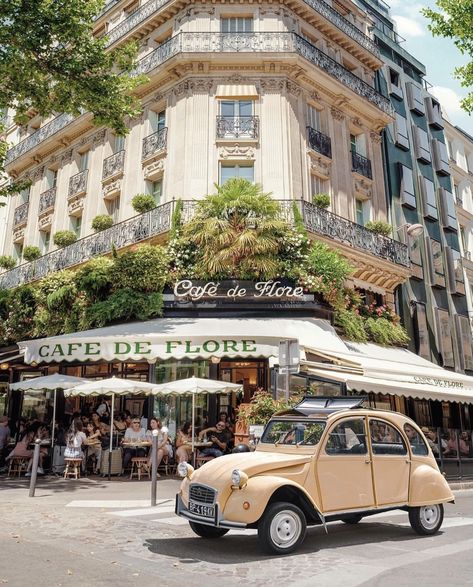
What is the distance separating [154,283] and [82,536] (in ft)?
31.6

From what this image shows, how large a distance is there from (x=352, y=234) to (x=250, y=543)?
41.5ft

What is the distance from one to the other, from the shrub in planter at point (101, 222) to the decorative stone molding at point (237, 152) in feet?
14.5

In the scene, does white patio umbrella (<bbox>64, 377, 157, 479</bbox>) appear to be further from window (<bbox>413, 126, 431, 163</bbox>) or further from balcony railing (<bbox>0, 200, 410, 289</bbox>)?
window (<bbox>413, 126, 431, 163</bbox>)

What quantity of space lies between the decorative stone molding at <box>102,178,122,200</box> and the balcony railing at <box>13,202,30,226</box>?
19.3ft

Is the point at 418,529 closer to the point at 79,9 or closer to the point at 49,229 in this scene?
the point at 79,9

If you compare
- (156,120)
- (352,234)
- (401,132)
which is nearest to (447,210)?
(401,132)

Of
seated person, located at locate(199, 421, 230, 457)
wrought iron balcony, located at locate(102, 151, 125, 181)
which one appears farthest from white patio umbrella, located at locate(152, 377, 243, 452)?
wrought iron balcony, located at locate(102, 151, 125, 181)

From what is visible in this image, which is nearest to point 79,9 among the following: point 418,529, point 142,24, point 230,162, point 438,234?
point 230,162

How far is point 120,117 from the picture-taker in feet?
46.0

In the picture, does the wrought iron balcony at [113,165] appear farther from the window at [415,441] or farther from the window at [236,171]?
the window at [415,441]

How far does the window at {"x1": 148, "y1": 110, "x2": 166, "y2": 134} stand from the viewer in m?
19.2

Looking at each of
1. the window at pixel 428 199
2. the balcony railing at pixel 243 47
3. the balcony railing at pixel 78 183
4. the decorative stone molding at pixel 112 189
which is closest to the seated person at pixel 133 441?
the decorative stone molding at pixel 112 189

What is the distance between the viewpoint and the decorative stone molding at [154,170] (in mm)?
18094

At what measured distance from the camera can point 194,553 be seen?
19.0 feet
